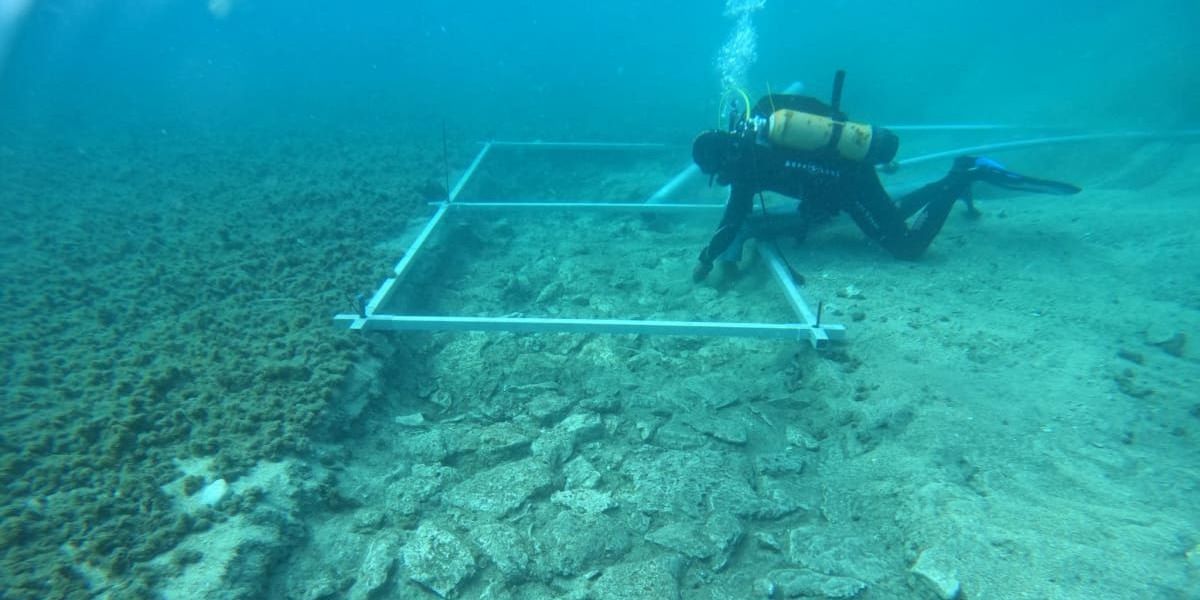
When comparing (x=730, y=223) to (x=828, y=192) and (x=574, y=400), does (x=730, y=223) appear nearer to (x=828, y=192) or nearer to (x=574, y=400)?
(x=828, y=192)

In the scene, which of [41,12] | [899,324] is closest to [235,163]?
[899,324]

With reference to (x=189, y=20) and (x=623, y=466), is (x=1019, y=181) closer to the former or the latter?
(x=623, y=466)

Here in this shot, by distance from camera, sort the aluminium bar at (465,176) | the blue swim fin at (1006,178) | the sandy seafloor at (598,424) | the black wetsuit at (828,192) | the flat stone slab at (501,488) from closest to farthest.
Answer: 1. the sandy seafloor at (598,424)
2. the flat stone slab at (501,488)
3. the black wetsuit at (828,192)
4. the blue swim fin at (1006,178)
5. the aluminium bar at (465,176)

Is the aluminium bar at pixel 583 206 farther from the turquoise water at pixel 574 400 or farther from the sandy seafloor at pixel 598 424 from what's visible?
the sandy seafloor at pixel 598 424

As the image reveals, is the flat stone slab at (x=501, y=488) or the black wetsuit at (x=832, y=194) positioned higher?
the black wetsuit at (x=832, y=194)

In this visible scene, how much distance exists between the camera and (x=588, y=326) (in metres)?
4.26

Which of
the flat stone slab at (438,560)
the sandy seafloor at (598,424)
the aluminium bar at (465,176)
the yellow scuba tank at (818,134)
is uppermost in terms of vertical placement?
the yellow scuba tank at (818,134)

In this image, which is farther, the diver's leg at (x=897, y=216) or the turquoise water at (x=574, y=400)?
the diver's leg at (x=897, y=216)

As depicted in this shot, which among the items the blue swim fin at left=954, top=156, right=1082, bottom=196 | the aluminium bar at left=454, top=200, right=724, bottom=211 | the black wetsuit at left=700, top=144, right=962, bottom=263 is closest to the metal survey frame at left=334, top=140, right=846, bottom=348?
the black wetsuit at left=700, top=144, right=962, bottom=263

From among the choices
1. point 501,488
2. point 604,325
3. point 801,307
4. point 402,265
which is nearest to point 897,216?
point 801,307

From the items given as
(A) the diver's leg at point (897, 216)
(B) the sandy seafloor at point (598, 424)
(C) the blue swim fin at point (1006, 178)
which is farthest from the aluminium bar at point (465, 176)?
(C) the blue swim fin at point (1006, 178)

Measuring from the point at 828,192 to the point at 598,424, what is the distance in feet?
11.2

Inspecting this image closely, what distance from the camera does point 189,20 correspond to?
142 feet

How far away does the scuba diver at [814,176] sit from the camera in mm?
4867
